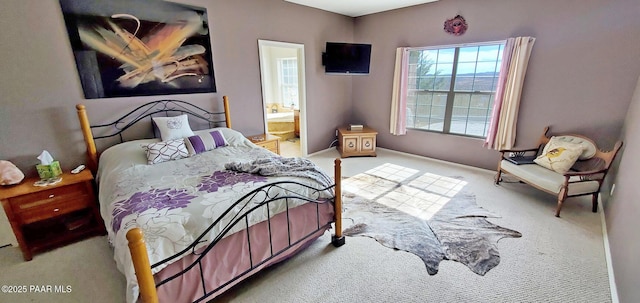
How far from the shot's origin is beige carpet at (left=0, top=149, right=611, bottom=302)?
1822mm

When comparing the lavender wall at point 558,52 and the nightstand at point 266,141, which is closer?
the lavender wall at point 558,52

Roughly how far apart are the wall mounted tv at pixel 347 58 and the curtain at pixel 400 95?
0.53 metres

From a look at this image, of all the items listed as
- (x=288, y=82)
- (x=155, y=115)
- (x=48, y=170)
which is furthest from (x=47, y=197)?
(x=288, y=82)

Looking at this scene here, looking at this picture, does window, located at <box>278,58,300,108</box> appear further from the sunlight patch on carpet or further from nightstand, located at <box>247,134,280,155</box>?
the sunlight patch on carpet

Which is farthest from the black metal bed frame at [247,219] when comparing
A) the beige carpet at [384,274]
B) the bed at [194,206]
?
the beige carpet at [384,274]

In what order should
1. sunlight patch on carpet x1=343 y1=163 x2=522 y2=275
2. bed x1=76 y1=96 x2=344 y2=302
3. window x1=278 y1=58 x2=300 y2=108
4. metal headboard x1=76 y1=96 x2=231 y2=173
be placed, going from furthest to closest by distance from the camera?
window x1=278 y1=58 x2=300 y2=108, metal headboard x1=76 y1=96 x2=231 y2=173, sunlight patch on carpet x1=343 y1=163 x2=522 y2=275, bed x1=76 y1=96 x2=344 y2=302

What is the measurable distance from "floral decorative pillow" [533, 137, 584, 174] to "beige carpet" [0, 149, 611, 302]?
2.03 ft

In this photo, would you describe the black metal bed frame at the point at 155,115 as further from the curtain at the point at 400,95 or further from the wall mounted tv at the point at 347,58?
the curtain at the point at 400,95

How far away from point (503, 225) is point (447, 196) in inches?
28.0

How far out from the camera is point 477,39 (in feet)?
12.2

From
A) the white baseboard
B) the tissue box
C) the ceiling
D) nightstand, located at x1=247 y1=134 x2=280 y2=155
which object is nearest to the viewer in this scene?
the white baseboard

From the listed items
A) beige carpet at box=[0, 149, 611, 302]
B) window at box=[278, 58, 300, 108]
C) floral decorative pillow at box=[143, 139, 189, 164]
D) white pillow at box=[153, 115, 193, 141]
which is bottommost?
beige carpet at box=[0, 149, 611, 302]

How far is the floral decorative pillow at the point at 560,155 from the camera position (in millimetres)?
2902

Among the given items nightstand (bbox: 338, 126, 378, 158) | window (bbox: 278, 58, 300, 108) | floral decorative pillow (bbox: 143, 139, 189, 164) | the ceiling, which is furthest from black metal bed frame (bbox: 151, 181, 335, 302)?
window (bbox: 278, 58, 300, 108)
